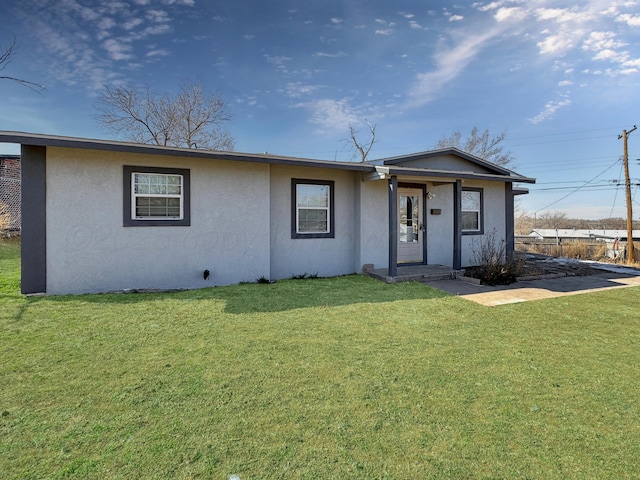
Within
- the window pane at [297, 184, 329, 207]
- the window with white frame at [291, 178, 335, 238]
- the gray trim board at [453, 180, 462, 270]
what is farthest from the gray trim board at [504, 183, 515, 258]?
the window pane at [297, 184, 329, 207]

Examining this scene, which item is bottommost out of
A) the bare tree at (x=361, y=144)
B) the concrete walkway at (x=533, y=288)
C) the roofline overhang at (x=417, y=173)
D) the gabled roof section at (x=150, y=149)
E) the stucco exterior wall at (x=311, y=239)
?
the concrete walkway at (x=533, y=288)

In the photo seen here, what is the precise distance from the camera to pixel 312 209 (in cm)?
870

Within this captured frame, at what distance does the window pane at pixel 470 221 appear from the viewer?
10.3 meters

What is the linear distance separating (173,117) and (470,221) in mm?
19651

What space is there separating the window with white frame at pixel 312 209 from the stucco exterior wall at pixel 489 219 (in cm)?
438

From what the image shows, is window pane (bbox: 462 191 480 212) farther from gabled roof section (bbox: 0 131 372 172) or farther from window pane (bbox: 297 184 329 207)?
window pane (bbox: 297 184 329 207)

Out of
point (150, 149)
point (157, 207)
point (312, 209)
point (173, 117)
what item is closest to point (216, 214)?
point (157, 207)

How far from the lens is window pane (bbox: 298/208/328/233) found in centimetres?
860

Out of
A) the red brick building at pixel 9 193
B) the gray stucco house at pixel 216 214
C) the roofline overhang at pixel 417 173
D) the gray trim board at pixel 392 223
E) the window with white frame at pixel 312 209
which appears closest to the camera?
the gray stucco house at pixel 216 214

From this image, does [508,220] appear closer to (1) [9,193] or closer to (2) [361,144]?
(2) [361,144]

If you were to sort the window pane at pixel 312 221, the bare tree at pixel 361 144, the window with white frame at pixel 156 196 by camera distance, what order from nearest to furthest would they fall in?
the window with white frame at pixel 156 196
the window pane at pixel 312 221
the bare tree at pixel 361 144

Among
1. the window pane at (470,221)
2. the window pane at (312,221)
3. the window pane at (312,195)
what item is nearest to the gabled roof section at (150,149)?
the window pane at (312,195)

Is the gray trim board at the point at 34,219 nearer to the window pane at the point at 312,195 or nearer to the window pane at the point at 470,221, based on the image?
the window pane at the point at 312,195

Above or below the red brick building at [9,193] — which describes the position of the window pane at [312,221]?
below
